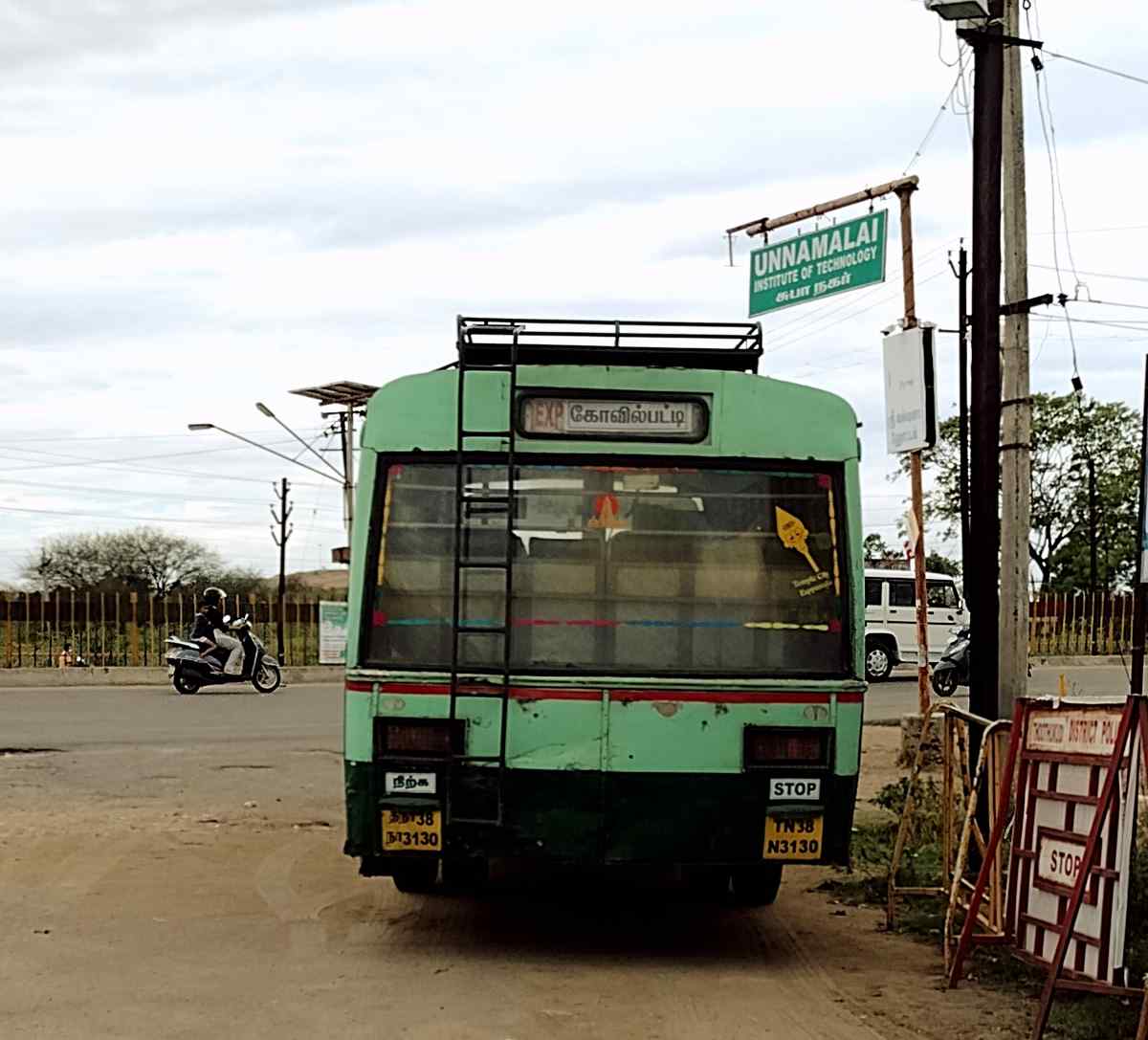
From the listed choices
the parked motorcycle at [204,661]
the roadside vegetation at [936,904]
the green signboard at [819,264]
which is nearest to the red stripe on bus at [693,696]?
the roadside vegetation at [936,904]

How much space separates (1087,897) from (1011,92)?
229 inches

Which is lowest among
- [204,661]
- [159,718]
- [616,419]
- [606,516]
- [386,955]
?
[386,955]

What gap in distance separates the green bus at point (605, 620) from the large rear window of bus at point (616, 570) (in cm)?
1

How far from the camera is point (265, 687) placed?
94.5ft

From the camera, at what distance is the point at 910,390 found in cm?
1301

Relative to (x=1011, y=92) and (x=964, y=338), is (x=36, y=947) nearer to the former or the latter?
(x=1011, y=92)

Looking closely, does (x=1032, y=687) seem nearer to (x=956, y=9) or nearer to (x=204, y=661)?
(x=204, y=661)

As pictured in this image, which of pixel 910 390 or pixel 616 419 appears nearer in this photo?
pixel 616 419

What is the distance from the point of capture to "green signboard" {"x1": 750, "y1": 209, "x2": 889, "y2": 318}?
15.8 metres

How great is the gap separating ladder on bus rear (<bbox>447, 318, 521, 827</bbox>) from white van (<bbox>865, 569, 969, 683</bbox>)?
1041 inches

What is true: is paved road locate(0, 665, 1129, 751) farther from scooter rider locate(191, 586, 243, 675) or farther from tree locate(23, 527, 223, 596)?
tree locate(23, 527, 223, 596)

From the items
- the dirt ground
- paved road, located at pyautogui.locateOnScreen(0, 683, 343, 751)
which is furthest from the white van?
the dirt ground

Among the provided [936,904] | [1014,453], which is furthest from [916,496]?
[936,904]

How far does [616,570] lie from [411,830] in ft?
5.34
